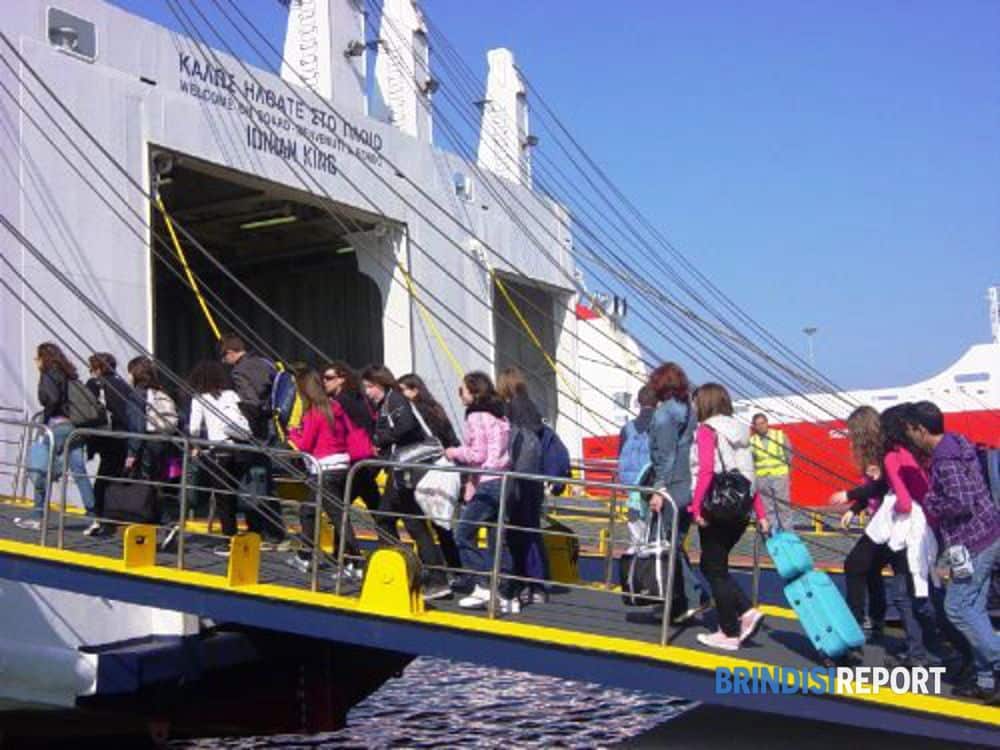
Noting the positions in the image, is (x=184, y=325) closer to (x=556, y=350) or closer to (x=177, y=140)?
(x=556, y=350)

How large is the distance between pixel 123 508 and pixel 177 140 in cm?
484

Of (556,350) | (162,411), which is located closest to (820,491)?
(556,350)

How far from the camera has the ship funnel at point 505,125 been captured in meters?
18.1

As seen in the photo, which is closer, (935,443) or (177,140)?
(935,443)

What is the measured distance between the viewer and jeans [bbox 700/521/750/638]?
537 cm

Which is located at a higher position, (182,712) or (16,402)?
(16,402)

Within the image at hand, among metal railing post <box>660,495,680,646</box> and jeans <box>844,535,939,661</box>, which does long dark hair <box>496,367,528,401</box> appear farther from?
jeans <box>844,535,939,661</box>

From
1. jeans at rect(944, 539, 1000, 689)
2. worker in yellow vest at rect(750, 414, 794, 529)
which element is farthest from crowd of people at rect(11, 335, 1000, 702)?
worker in yellow vest at rect(750, 414, 794, 529)

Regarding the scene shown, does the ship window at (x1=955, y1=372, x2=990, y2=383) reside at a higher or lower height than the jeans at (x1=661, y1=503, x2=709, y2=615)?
higher

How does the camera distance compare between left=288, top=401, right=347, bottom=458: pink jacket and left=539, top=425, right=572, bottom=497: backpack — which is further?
left=539, top=425, right=572, bottom=497: backpack

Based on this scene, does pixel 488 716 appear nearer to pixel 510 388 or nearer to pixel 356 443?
pixel 356 443

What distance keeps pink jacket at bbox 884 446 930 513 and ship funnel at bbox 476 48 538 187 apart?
1265 cm

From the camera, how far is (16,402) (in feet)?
30.1

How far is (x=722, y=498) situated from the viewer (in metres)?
5.28
